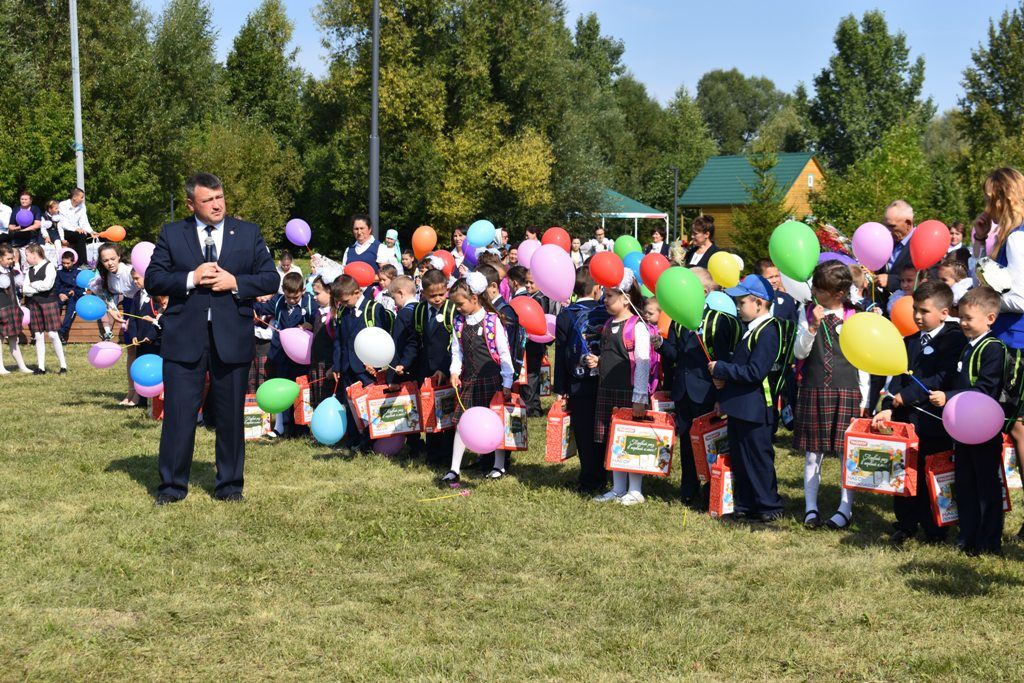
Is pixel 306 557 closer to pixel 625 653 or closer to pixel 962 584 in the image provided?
pixel 625 653

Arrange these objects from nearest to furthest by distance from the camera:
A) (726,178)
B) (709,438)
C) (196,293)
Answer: (196,293), (709,438), (726,178)

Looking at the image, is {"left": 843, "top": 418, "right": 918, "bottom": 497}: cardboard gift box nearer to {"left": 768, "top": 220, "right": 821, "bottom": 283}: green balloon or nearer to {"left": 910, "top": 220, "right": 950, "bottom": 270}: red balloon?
{"left": 768, "top": 220, "right": 821, "bottom": 283}: green balloon

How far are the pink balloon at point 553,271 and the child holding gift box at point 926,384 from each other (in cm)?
246

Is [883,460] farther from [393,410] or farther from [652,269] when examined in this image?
[393,410]

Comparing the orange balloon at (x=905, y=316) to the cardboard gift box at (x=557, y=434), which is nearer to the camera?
the orange balloon at (x=905, y=316)

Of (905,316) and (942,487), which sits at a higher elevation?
(905,316)

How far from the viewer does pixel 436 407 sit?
859 cm

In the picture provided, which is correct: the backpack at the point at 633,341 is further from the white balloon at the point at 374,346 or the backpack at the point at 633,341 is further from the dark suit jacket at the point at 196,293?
the dark suit jacket at the point at 196,293

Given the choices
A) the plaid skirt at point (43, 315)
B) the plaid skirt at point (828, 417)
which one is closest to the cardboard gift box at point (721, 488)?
the plaid skirt at point (828, 417)

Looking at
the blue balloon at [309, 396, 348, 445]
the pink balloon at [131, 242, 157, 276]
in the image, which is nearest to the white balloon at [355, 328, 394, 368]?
the blue balloon at [309, 396, 348, 445]

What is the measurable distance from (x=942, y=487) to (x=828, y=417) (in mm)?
828

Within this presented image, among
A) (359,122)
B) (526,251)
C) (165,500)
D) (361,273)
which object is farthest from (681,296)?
(359,122)

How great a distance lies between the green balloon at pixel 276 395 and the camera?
316 inches

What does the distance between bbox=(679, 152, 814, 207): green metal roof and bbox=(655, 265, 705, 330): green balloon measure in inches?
2155
